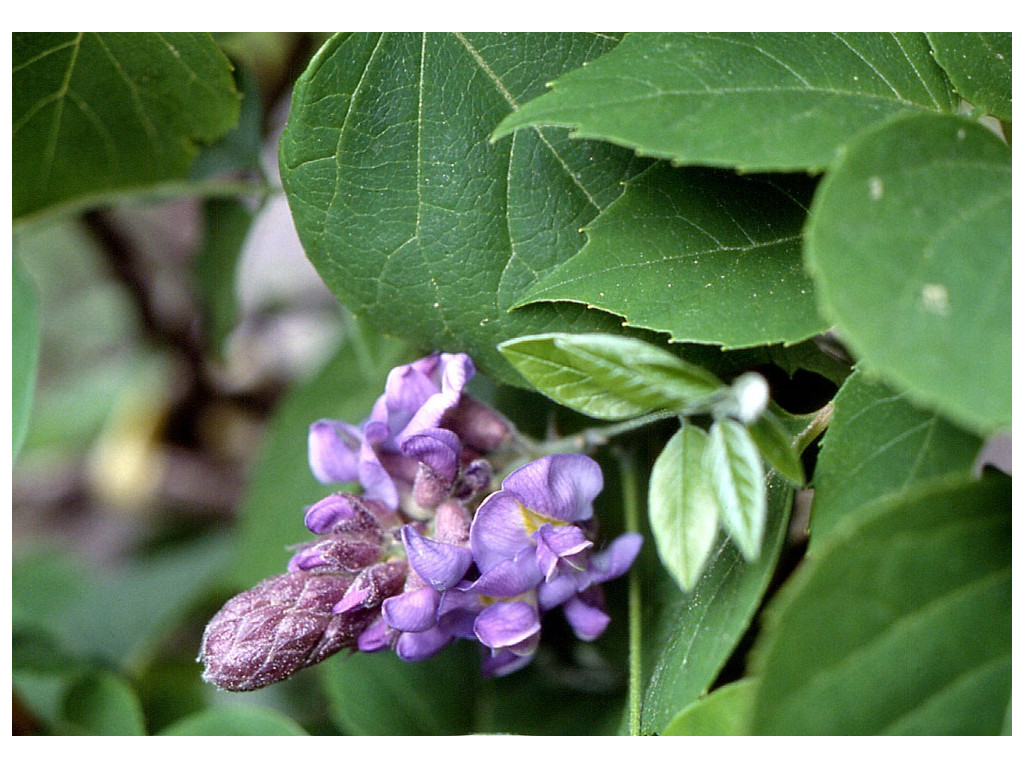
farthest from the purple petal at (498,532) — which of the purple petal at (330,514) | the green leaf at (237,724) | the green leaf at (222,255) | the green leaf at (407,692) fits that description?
the green leaf at (222,255)

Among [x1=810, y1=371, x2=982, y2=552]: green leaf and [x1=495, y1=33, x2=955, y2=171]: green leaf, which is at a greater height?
[x1=495, y1=33, x2=955, y2=171]: green leaf

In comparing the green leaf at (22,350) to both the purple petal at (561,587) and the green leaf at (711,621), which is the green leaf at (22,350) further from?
the green leaf at (711,621)

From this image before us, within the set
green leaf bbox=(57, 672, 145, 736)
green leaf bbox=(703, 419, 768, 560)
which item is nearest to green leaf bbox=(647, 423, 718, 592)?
green leaf bbox=(703, 419, 768, 560)

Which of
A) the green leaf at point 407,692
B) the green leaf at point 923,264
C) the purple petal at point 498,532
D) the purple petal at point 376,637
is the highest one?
the green leaf at point 923,264

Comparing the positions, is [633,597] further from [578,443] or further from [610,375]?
[610,375]

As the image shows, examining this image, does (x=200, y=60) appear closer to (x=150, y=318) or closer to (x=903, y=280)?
(x=903, y=280)

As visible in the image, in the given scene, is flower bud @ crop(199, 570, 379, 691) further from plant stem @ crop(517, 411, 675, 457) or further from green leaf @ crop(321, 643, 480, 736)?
green leaf @ crop(321, 643, 480, 736)
